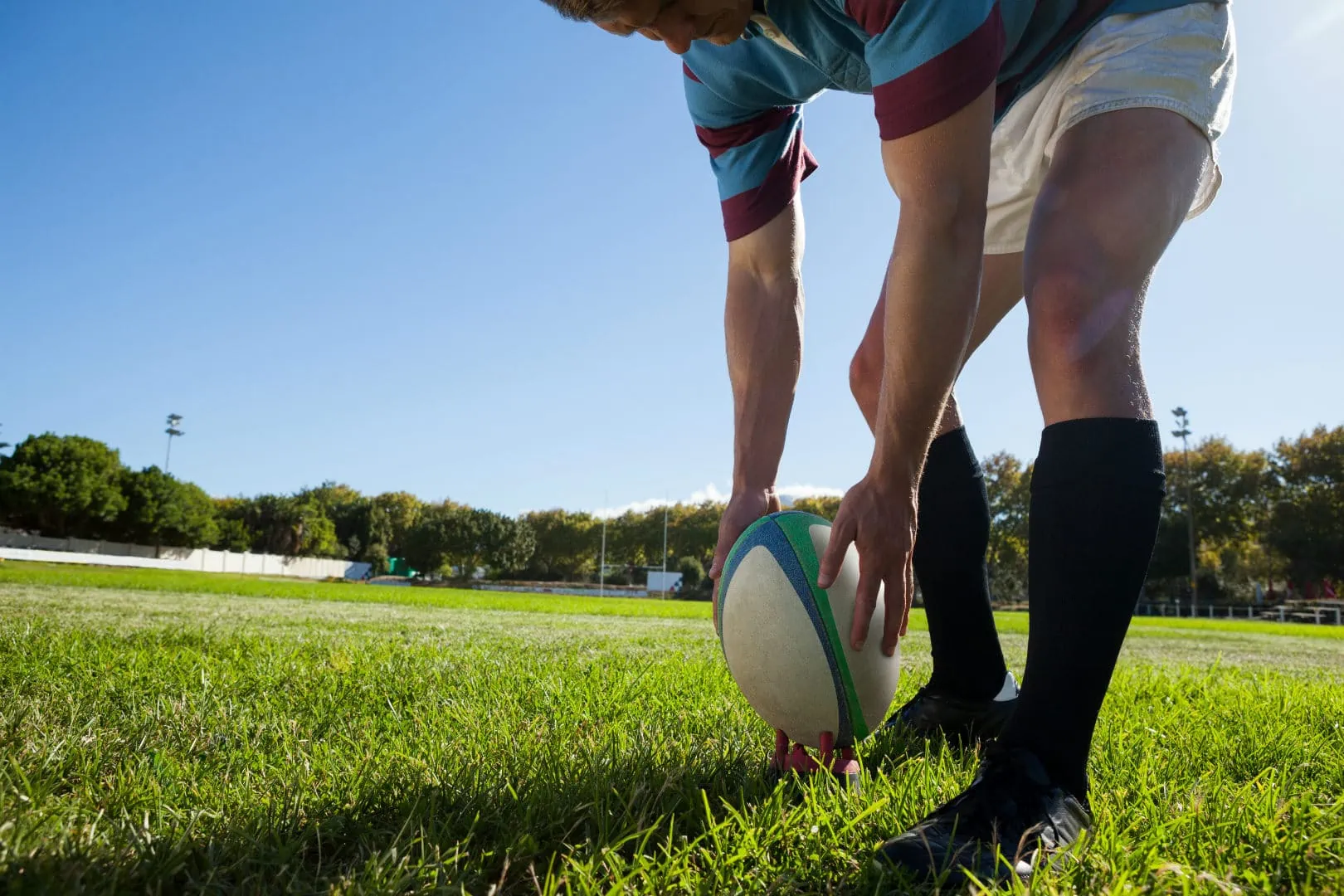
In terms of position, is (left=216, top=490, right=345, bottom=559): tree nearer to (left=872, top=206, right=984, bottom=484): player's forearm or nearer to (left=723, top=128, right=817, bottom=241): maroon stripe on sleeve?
(left=723, top=128, right=817, bottom=241): maroon stripe on sleeve

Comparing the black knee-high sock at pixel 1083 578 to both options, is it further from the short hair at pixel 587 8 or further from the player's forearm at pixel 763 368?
the short hair at pixel 587 8

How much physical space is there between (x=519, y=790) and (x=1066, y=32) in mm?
2286

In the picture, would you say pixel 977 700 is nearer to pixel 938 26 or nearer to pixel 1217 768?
pixel 1217 768

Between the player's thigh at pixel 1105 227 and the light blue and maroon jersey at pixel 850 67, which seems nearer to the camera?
the light blue and maroon jersey at pixel 850 67

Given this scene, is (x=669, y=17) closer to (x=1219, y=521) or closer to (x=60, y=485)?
(x=1219, y=521)

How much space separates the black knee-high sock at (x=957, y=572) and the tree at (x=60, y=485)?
2857 inches

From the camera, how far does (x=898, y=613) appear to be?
1.88 meters

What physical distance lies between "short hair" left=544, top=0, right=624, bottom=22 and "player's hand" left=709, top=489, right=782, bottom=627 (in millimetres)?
1368

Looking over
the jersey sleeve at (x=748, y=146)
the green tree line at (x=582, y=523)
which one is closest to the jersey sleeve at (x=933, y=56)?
the jersey sleeve at (x=748, y=146)

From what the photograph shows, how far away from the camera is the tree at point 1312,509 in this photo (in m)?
51.8

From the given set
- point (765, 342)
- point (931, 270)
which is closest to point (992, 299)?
point (765, 342)

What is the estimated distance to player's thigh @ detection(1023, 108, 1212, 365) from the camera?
184 centimetres

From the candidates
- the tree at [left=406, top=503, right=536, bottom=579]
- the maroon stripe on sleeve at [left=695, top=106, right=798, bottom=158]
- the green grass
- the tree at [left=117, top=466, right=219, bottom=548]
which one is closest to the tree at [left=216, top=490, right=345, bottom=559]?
the tree at [left=406, top=503, right=536, bottom=579]

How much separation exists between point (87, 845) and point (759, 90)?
2.61 m
